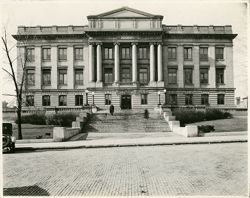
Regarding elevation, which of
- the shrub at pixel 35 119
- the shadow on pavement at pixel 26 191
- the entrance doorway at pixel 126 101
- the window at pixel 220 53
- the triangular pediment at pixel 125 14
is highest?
the triangular pediment at pixel 125 14

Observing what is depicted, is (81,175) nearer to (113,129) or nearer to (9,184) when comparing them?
(9,184)

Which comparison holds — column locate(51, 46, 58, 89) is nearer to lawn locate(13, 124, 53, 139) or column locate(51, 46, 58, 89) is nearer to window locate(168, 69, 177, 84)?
window locate(168, 69, 177, 84)

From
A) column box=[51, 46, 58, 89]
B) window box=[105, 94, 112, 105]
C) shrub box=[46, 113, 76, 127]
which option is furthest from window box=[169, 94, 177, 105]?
shrub box=[46, 113, 76, 127]

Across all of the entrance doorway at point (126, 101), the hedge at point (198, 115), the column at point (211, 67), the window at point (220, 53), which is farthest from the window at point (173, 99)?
the hedge at point (198, 115)

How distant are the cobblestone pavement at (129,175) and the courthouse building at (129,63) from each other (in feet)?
120

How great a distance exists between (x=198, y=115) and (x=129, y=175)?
94.0ft

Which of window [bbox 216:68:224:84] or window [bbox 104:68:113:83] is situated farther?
window [bbox 216:68:224:84]

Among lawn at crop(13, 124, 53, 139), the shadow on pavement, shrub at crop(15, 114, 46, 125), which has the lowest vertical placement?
lawn at crop(13, 124, 53, 139)

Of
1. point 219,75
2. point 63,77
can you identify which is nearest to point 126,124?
point 63,77

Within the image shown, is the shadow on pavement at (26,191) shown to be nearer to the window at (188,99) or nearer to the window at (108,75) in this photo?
the window at (108,75)

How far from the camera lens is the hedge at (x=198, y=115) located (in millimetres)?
38281

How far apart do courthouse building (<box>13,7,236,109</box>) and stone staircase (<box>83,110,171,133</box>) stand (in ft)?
41.8

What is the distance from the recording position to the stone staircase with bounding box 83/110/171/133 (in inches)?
1324

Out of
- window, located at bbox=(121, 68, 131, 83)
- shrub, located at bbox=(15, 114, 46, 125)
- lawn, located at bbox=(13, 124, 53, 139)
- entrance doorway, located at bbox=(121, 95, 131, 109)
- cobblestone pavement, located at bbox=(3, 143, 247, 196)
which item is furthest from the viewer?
window, located at bbox=(121, 68, 131, 83)
